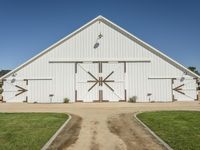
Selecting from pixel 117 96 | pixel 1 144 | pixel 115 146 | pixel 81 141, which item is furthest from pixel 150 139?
pixel 117 96

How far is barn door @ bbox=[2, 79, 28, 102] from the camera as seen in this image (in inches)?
1334

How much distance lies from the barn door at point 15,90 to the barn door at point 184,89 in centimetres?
1612

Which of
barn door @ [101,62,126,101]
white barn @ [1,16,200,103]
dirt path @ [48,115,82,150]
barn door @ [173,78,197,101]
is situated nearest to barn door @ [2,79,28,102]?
white barn @ [1,16,200,103]

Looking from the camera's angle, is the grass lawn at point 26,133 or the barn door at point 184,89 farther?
the barn door at point 184,89

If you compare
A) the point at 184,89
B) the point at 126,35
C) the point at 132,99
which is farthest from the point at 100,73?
the point at 184,89

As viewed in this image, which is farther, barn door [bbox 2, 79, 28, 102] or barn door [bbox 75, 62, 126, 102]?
barn door [bbox 2, 79, 28, 102]

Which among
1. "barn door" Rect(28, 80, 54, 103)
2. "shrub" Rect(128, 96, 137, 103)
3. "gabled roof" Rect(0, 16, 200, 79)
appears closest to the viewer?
"shrub" Rect(128, 96, 137, 103)

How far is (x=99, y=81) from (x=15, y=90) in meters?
9.25

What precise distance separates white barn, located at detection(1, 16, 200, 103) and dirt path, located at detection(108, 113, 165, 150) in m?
16.5

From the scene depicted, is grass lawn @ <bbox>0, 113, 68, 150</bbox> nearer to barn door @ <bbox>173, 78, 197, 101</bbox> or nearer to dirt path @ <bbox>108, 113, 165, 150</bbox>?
dirt path @ <bbox>108, 113, 165, 150</bbox>

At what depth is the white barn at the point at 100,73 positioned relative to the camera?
109 ft

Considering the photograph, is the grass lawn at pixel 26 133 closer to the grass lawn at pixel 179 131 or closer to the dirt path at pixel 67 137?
the dirt path at pixel 67 137

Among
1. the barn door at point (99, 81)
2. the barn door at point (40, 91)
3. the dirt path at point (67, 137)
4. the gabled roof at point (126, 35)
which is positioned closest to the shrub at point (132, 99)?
the barn door at point (99, 81)

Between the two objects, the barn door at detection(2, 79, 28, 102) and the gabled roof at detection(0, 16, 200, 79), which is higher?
the gabled roof at detection(0, 16, 200, 79)
